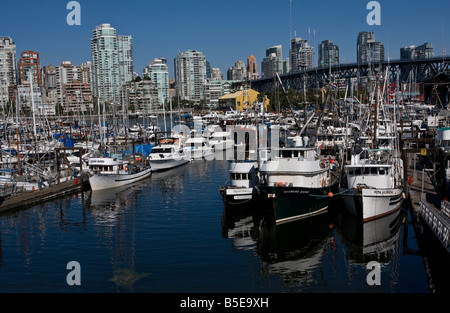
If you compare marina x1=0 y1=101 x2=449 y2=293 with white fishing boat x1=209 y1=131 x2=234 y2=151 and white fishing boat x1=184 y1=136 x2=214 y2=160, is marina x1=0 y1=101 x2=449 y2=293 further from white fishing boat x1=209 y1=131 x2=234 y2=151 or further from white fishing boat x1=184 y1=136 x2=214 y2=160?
white fishing boat x1=209 y1=131 x2=234 y2=151

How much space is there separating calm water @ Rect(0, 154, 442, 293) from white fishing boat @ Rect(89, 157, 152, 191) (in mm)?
6150

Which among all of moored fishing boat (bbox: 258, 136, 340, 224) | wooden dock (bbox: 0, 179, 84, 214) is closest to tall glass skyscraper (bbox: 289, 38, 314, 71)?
moored fishing boat (bbox: 258, 136, 340, 224)

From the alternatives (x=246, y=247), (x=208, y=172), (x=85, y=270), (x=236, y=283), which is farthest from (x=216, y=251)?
(x=208, y=172)

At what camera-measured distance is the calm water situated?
2183 centimetres

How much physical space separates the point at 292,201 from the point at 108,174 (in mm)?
20850

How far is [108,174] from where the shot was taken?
1762 inches

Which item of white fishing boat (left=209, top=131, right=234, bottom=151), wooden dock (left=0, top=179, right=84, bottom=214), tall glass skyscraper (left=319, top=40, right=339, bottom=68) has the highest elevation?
tall glass skyscraper (left=319, top=40, right=339, bottom=68)

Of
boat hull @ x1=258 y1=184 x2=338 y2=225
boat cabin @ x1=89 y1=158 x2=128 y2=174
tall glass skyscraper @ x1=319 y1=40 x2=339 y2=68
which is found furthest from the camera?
tall glass skyscraper @ x1=319 y1=40 x2=339 y2=68

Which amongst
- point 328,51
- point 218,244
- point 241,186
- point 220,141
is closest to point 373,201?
point 241,186

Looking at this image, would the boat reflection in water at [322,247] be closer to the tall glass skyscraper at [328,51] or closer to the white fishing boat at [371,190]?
the white fishing boat at [371,190]

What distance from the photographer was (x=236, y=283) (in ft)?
71.3

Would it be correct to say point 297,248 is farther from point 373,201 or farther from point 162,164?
point 162,164
